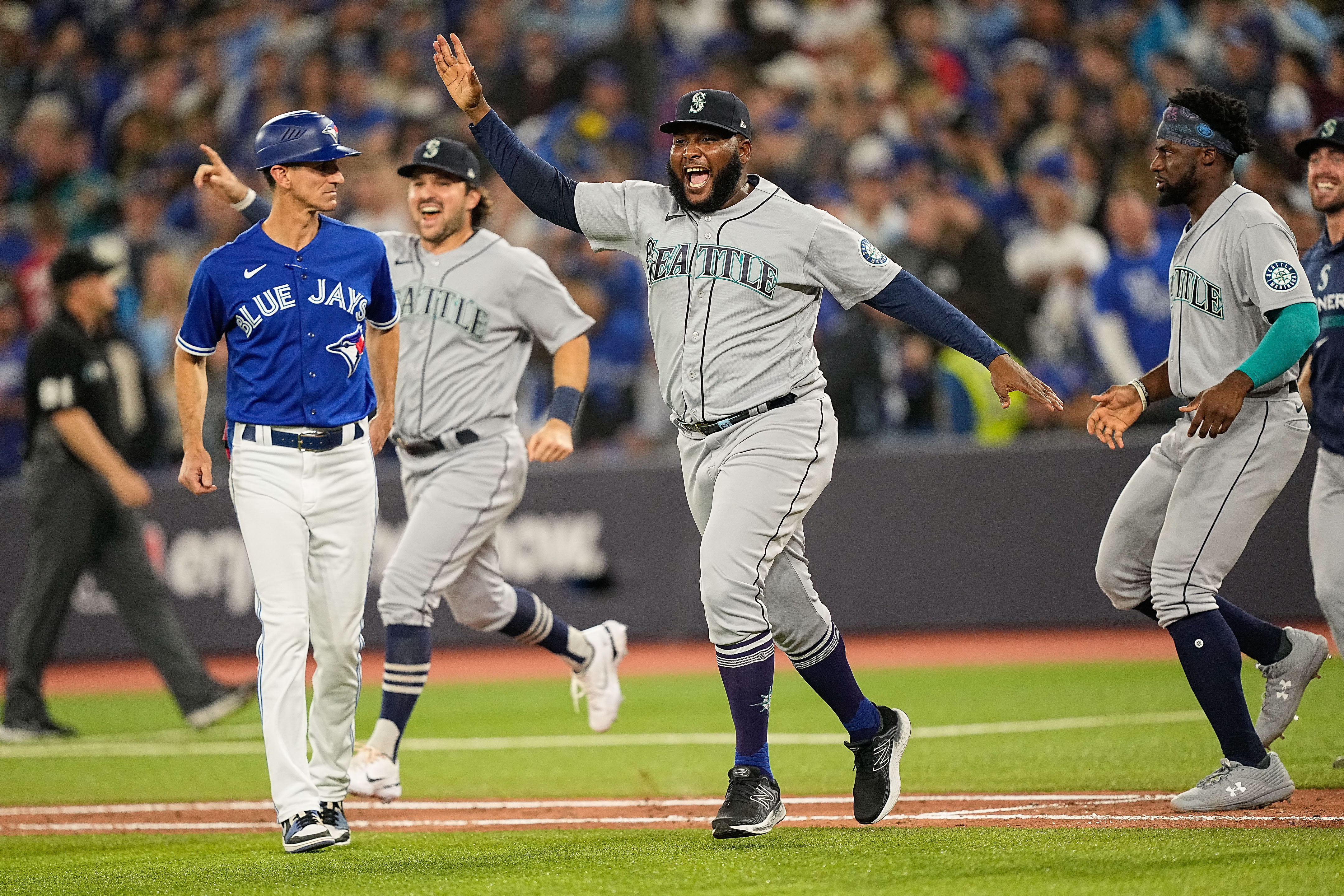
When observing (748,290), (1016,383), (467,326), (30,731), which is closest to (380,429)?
(467,326)

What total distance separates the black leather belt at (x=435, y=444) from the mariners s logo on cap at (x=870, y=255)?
2.47m

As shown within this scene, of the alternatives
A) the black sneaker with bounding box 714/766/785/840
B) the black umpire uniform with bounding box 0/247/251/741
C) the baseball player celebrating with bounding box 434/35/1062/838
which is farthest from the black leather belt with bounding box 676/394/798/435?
the black umpire uniform with bounding box 0/247/251/741

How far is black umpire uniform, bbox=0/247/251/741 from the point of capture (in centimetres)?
962

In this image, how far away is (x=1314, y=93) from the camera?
476 inches

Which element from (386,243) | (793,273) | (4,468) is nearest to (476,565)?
A: (386,243)

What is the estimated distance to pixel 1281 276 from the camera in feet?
17.8

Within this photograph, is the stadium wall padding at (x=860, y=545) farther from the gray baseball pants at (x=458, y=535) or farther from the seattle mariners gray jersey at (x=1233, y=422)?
the seattle mariners gray jersey at (x=1233, y=422)

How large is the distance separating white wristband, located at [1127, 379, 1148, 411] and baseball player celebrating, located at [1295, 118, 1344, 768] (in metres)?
0.78

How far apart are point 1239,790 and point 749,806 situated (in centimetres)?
179

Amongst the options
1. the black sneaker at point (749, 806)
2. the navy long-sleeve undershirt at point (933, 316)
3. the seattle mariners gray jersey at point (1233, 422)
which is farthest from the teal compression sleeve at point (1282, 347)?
the black sneaker at point (749, 806)

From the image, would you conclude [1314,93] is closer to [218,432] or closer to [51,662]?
[218,432]

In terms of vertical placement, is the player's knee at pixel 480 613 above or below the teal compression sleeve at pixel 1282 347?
below

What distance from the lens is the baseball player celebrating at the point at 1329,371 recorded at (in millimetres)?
6082

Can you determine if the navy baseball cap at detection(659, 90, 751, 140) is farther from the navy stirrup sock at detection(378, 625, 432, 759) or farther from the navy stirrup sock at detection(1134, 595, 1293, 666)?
the navy stirrup sock at detection(378, 625, 432, 759)
